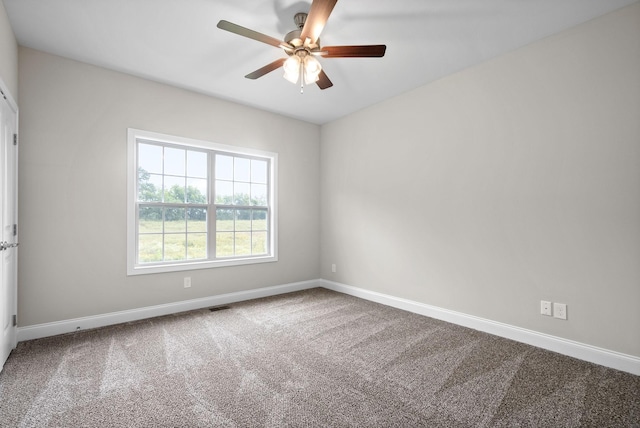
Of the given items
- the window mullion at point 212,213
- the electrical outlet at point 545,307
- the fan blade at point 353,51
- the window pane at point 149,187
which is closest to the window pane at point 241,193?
the window mullion at point 212,213

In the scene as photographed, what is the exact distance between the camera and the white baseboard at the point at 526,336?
7.40 ft

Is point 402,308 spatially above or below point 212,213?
below

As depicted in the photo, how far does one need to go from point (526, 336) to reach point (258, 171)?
3683mm

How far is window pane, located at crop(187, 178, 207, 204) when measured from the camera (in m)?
3.81

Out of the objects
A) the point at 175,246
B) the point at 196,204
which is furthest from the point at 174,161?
the point at 175,246

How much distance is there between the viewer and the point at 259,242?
445 centimetres

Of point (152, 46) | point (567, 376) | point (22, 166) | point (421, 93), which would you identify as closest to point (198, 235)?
point (22, 166)

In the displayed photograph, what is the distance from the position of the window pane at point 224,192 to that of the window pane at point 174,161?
48 centimetres

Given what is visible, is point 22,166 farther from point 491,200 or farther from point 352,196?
point 491,200

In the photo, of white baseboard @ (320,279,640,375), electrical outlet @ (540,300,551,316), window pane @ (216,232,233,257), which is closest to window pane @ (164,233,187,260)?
window pane @ (216,232,233,257)

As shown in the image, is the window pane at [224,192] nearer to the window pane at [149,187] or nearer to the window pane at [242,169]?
the window pane at [242,169]

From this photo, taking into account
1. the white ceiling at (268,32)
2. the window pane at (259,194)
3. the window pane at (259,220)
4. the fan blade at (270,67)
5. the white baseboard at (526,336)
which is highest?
the white ceiling at (268,32)

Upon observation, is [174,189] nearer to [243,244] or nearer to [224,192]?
[224,192]

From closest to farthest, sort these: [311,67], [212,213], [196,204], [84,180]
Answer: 1. [311,67]
2. [84,180]
3. [196,204]
4. [212,213]
